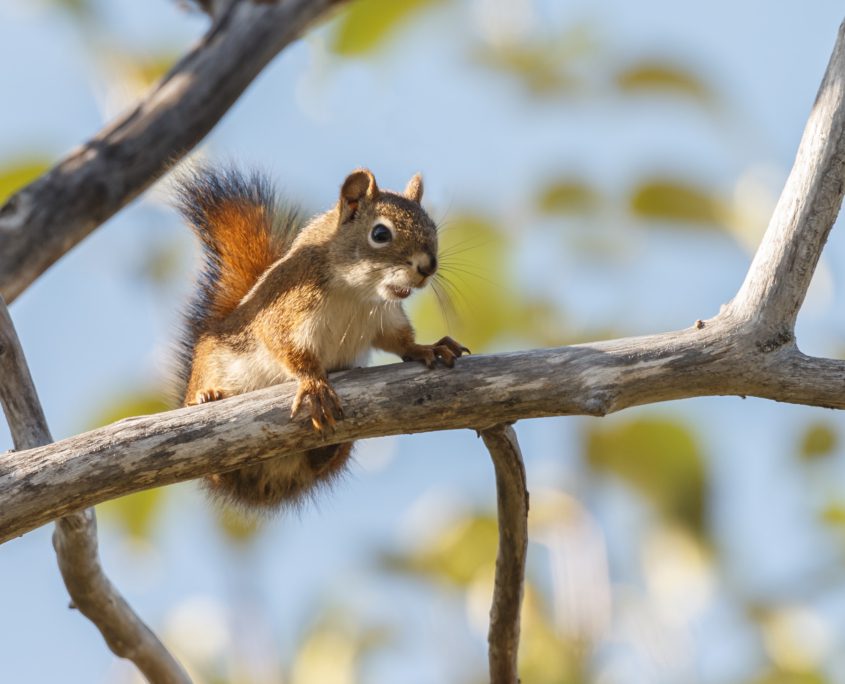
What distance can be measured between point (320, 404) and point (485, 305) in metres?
1.74

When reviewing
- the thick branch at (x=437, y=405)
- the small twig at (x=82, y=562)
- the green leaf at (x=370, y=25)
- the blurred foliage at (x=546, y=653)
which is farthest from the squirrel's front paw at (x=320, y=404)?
the green leaf at (x=370, y=25)

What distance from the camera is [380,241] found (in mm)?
3154

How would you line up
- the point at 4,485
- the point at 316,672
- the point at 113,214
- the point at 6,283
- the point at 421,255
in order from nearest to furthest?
the point at 4,485 < the point at 421,255 < the point at 6,283 < the point at 113,214 < the point at 316,672

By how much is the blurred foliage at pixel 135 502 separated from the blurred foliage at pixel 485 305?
964 mm

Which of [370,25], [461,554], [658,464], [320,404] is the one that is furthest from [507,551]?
[370,25]

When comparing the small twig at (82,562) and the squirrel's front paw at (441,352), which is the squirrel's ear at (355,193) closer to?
the squirrel's front paw at (441,352)

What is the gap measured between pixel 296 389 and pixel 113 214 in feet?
4.58

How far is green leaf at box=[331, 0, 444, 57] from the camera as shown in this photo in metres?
4.20

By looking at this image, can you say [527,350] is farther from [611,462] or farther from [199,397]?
[611,462]

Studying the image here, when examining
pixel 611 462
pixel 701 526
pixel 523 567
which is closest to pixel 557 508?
pixel 611 462

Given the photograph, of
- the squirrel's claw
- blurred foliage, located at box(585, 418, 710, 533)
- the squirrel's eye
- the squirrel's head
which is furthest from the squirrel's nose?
blurred foliage, located at box(585, 418, 710, 533)

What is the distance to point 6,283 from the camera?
11.8 ft

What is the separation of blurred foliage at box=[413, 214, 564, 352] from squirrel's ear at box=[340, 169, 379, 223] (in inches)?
29.2

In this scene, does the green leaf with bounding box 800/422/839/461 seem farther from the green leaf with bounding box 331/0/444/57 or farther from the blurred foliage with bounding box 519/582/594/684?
the green leaf with bounding box 331/0/444/57
